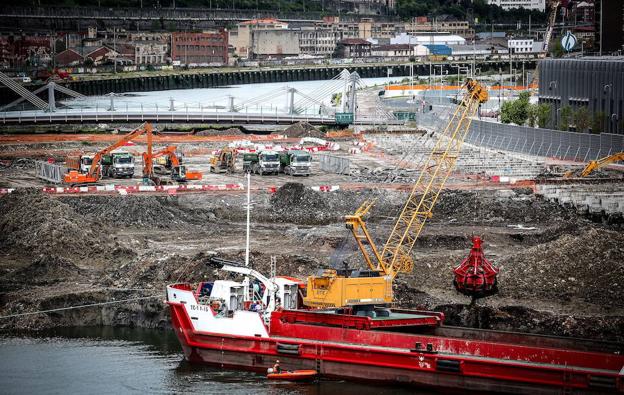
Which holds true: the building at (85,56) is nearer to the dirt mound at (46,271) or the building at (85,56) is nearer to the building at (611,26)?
the building at (611,26)

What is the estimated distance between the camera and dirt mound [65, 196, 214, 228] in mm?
54750

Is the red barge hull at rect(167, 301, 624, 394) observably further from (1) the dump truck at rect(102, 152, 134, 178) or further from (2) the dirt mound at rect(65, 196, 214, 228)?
(1) the dump truck at rect(102, 152, 134, 178)

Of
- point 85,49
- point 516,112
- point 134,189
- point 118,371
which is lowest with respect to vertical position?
point 118,371

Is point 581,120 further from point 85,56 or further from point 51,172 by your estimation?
point 85,56

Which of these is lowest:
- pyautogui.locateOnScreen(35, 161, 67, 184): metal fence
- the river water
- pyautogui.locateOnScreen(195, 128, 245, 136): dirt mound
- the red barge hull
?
the river water

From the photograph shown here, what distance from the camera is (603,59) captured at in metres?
77.4

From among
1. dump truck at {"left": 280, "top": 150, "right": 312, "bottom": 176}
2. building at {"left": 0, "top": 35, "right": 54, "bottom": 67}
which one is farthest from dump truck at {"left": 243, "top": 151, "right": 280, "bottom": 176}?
building at {"left": 0, "top": 35, "right": 54, "bottom": 67}

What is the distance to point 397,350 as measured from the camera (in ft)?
113

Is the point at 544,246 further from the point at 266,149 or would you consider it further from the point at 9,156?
the point at 9,156

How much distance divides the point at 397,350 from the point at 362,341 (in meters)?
1.00

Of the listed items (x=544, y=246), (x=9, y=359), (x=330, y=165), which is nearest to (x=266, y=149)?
(x=330, y=165)

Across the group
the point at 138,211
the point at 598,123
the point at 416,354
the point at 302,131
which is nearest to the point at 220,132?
the point at 302,131

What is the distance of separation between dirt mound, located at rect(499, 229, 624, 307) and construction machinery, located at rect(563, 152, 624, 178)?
20.0 metres

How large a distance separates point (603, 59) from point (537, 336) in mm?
45595
